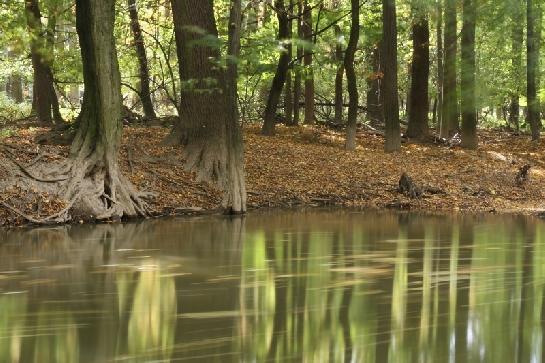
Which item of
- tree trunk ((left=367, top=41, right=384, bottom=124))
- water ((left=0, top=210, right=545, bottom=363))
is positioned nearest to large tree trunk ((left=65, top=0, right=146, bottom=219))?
water ((left=0, top=210, right=545, bottom=363))

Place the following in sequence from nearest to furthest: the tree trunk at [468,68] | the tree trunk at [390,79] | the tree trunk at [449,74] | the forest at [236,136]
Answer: the forest at [236,136] → the tree trunk at [468,68] → the tree trunk at [390,79] → the tree trunk at [449,74]

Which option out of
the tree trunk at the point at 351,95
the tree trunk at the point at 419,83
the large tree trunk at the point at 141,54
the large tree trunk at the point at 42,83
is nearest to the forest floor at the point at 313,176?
the tree trunk at the point at 351,95

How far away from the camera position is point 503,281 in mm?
6898

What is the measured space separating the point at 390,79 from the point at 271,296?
551 inches

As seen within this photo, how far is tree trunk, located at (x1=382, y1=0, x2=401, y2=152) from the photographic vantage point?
62.3ft

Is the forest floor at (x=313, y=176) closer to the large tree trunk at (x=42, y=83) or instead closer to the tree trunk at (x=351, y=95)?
the tree trunk at (x=351, y=95)

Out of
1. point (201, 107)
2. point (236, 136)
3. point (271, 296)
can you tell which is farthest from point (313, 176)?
point (271, 296)

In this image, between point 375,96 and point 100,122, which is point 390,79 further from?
Result: point 100,122

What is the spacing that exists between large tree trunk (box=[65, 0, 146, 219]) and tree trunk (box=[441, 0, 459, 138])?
363 inches

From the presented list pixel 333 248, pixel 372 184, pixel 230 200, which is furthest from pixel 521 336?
pixel 372 184

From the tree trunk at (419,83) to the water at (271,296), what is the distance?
11.8 meters

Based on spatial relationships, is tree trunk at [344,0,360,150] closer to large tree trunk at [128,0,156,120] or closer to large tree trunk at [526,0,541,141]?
large tree trunk at [526,0,541,141]

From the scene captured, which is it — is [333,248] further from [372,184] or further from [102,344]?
[372,184]

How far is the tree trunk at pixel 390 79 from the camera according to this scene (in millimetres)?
18984
